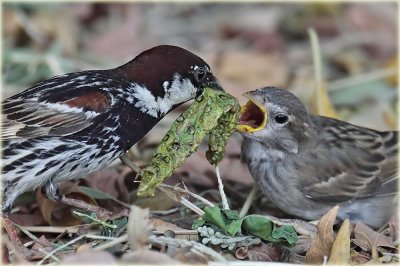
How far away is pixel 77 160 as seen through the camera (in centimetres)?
458

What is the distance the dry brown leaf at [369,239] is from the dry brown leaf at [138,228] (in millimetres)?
1388

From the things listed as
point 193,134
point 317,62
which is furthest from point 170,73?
point 317,62

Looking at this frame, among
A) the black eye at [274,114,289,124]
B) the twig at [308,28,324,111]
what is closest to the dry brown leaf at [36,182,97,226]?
the black eye at [274,114,289,124]

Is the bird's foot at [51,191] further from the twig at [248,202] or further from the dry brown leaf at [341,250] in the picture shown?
the dry brown leaf at [341,250]

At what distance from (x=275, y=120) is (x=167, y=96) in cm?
72

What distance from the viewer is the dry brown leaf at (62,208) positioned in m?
5.05

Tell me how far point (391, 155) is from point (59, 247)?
2.40 m

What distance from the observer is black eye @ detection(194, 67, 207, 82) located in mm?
4986

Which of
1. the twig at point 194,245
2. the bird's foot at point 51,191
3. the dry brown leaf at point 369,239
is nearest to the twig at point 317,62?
the dry brown leaf at point 369,239

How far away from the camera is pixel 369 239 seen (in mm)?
4770

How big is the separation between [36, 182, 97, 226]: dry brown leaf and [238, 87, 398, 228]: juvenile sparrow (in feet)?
3.44

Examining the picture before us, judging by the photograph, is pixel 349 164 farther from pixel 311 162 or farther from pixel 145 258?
pixel 145 258

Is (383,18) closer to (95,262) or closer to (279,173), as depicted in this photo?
(279,173)

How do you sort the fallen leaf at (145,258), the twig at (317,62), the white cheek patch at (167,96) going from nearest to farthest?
the fallen leaf at (145,258)
the white cheek patch at (167,96)
the twig at (317,62)
